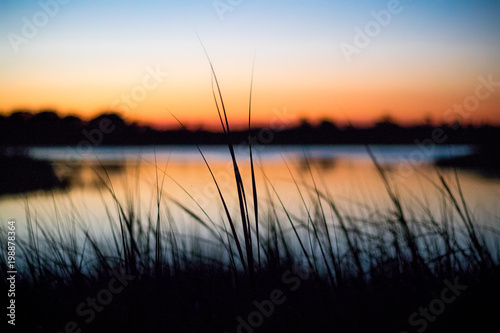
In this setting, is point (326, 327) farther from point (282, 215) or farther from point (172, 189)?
point (172, 189)

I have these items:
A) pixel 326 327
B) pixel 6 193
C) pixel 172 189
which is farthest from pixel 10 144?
pixel 326 327

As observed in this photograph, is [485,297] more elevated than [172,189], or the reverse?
[172,189]

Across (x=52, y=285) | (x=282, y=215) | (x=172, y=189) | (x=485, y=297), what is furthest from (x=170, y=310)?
(x=172, y=189)

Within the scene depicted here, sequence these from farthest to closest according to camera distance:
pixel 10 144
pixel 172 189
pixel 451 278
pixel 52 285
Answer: pixel 10 144 → pixel 172 189 → pixel 52 285 → pixel 451 278

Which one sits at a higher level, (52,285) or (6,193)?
(6,193)

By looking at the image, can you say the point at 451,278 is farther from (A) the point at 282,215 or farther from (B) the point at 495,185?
(B) the point at 495,185

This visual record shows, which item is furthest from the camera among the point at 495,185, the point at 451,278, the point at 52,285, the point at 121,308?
the point at 495,185

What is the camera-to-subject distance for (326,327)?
1265mm

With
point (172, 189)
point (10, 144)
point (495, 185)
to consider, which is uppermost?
point (10, 144)

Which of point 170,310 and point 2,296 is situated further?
point 2,296

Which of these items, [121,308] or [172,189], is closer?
[121,308]

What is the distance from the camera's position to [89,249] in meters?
2.60

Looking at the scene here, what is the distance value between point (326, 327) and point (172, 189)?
14.4ft

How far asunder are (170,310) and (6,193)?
521 centimetres
